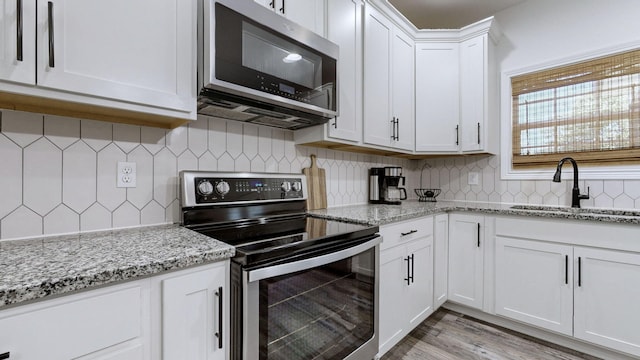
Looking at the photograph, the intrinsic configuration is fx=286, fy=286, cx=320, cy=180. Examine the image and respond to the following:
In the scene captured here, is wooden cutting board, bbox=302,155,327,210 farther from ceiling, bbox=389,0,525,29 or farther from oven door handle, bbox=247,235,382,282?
ceiling, bbox=389,0,525,29

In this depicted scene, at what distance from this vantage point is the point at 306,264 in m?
1.06

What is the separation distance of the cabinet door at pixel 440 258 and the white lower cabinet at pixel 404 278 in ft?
0.20

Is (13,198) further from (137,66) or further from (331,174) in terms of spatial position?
(331,174)

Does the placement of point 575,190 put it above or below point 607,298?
above

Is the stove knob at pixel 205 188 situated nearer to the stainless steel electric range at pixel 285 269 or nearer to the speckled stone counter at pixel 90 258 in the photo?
the stainless steel electric range at pixel 285 269

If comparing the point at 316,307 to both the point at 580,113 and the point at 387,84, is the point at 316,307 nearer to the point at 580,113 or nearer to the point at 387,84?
the point at 387,84

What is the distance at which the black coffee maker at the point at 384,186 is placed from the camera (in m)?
2.35

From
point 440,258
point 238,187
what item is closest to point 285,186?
point 238,187

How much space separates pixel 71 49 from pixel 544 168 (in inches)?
119

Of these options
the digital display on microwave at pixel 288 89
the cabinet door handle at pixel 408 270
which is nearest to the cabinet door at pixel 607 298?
A: the cabinet door handle at pixel 408 270

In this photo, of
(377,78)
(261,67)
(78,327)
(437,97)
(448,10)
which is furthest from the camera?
(448,10)

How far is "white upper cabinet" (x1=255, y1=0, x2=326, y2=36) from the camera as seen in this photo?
146 centimetres

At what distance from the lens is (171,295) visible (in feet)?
2.68

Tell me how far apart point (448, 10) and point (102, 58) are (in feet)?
9.17
